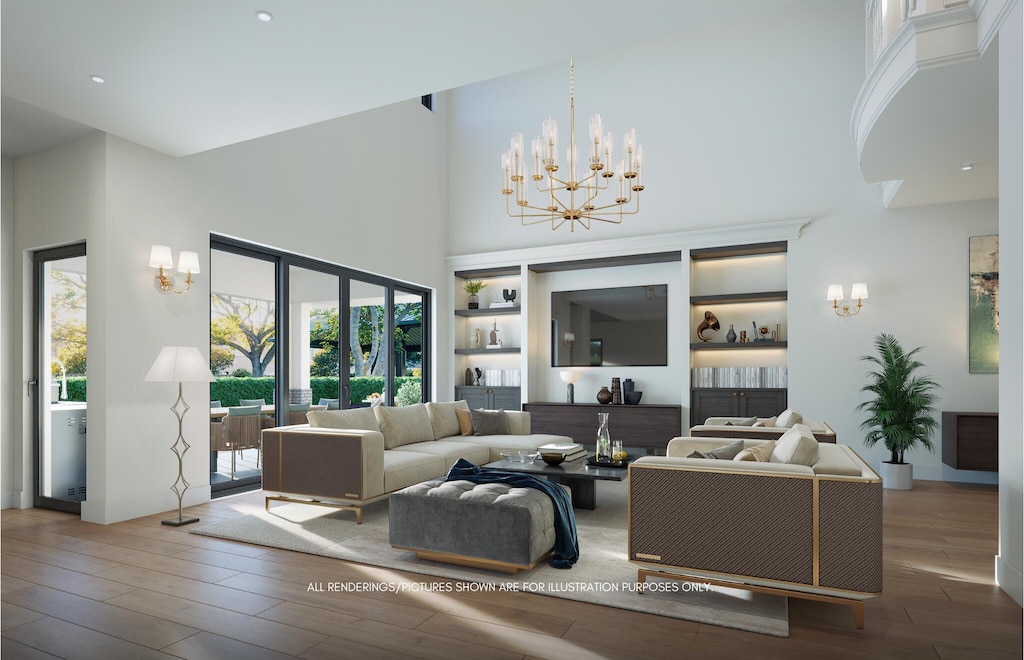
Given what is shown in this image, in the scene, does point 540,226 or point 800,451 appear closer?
point 800,451

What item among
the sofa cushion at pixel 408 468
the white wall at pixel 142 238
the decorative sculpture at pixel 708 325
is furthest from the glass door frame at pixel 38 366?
the decorative sculpture at pixel 708 325

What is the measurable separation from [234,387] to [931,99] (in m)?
5.58

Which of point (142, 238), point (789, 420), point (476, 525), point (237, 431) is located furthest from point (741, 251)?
point (142, 238)

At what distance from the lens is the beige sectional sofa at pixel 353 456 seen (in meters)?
4.43

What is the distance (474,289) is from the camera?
8.76 metres

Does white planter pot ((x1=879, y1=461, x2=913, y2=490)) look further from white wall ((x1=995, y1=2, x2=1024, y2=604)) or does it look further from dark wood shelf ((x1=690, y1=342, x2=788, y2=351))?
white wall ((x1=995, y1=2, x2=1024, y2=604))

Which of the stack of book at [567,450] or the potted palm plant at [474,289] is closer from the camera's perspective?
the stack of book at [567,450]

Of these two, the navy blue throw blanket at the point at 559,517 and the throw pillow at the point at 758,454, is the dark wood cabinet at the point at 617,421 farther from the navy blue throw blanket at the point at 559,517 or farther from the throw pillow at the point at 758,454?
the throw pillow at the point at 758,454

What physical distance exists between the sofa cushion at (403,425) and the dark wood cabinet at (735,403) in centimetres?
309

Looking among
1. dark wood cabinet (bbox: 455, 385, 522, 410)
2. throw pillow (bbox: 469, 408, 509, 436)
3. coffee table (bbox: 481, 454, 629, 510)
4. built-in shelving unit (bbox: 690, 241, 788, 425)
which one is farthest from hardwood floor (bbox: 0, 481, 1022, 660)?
dark wood cabinet (bbox: 455, 385, 522, 410)

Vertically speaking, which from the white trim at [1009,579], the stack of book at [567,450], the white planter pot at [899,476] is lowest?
the white planter pot at [899,476]

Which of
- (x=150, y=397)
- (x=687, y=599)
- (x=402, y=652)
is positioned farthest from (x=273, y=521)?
(x=687, y=599)

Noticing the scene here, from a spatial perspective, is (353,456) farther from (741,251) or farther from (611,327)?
(741,251)

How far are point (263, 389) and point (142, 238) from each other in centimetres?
169
